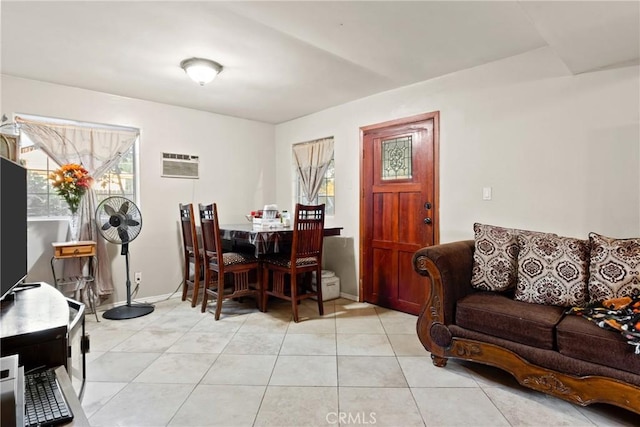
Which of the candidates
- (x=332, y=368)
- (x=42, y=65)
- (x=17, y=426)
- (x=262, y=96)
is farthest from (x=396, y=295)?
(x=42, y=65)

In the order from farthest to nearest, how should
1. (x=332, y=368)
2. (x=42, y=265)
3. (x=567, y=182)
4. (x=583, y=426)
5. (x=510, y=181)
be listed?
1. (x=42, y=265)
2. (x=510, y=181)
3. (x=567, y=182)
4. (x=332, y=368)
5. (x=583, y=426)

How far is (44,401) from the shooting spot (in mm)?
880

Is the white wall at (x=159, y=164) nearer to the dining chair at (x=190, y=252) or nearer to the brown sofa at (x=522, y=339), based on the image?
the dining chair at (x=190, y=252)

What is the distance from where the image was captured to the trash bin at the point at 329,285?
397 cm

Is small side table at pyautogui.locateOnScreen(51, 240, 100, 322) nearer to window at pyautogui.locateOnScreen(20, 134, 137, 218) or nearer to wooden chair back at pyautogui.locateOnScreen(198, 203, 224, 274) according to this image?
window at pyautogui.locateOnScreen(20, 134, 137, 218)

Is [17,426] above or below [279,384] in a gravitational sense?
above

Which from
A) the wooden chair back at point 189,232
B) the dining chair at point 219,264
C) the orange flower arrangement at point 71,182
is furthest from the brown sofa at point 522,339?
the orange flower arrangement at point 71,182

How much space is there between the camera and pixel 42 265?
10.7 feet

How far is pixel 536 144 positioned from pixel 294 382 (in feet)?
8.05

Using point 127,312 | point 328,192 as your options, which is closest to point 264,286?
point 127,312

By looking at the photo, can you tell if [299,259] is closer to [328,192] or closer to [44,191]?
[328,192]

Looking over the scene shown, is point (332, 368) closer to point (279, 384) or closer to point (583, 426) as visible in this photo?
point (279, 384)

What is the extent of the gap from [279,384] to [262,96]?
2.87m

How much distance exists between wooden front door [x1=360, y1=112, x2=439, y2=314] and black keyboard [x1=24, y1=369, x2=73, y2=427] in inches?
116
